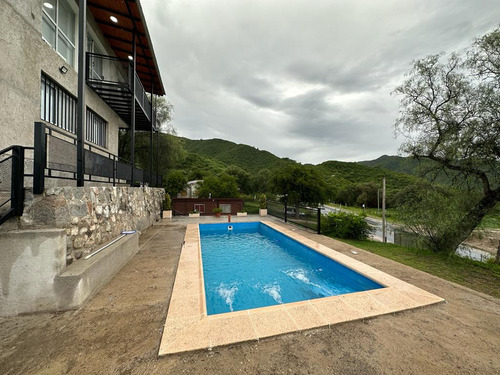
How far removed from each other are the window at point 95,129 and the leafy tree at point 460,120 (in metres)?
13.0

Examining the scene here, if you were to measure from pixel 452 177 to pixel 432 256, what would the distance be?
3964 millimetres

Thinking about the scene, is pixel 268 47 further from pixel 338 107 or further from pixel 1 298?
pixel 1 298

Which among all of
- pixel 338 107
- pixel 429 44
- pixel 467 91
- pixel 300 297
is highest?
pixel 338 107

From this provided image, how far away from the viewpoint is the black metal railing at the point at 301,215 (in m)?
8.78

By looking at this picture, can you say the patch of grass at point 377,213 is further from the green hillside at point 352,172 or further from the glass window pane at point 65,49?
the green hillside at point 352,172

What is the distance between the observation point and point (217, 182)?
22969 mm

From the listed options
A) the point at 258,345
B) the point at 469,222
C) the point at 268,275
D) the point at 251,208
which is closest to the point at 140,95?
the point at 268,275

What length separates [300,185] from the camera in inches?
880

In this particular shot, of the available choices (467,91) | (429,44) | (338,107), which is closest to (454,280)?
(467,91)

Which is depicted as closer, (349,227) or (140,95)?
(349,227)

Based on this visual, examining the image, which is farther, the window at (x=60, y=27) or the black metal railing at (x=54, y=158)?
the window at (x=60, y=27)

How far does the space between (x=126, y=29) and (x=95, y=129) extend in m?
4.17

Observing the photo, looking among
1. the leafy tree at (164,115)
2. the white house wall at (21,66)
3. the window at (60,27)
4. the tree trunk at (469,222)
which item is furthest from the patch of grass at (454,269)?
the leafy tree at (164,115)

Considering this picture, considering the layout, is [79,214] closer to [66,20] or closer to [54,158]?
[54,158]
